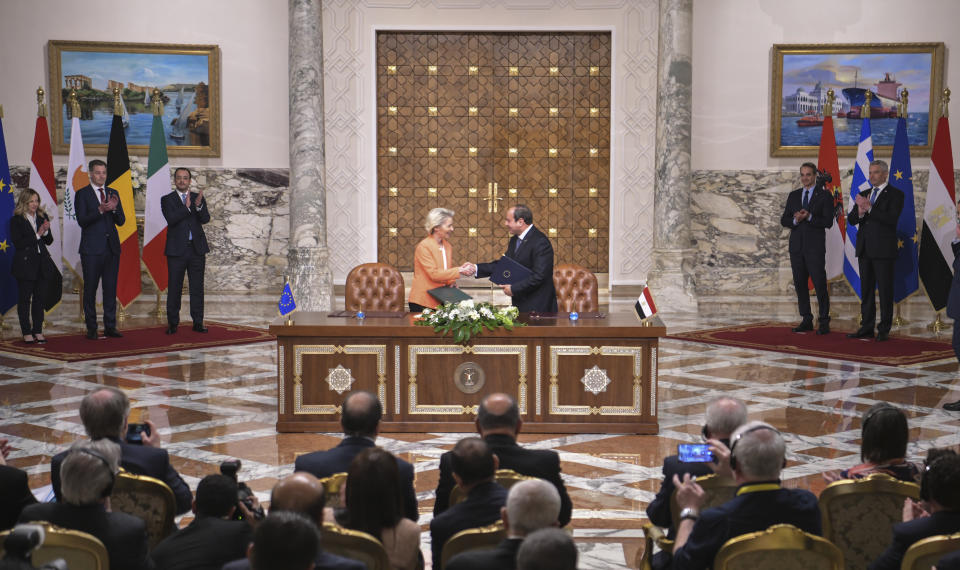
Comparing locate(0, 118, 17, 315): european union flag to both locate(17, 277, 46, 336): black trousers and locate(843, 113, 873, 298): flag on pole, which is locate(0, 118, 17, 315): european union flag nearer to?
locate(17, 277, 46, 336): black trousers

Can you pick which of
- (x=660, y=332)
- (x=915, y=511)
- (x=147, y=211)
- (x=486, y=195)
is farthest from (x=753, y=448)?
(x=486, y=195)

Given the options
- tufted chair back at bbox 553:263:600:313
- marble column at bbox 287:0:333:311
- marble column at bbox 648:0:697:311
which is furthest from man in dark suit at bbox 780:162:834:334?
marble column at bbox 287:0:333:311

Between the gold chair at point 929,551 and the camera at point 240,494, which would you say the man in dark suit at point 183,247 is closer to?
the camera at point 240,494

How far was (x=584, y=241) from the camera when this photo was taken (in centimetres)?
1515

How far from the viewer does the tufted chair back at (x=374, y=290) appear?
8906 millimetres

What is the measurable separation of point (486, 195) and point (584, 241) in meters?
1.58

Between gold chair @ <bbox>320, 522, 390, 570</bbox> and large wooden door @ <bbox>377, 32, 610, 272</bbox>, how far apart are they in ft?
39.6

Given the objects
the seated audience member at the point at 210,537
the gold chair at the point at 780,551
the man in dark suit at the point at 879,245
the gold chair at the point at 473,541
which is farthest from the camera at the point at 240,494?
the man in dark suit at the point at 879,245

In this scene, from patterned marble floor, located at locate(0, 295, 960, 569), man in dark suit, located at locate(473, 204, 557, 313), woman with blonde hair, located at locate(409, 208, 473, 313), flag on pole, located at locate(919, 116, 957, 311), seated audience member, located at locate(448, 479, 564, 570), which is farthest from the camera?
flag on pole, located at locate(919, 116, 957, 311)

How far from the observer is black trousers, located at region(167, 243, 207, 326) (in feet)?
38.4

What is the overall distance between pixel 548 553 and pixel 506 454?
4.98ft

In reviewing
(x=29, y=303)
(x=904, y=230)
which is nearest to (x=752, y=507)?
(x=29, y=303)

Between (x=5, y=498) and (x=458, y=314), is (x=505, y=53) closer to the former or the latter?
(x=458, y=314)

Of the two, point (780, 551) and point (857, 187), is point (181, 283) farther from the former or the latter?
point (780, 551)
